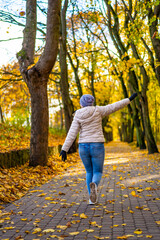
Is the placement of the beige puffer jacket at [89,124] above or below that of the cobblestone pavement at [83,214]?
above

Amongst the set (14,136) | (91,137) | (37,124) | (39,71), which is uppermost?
(39,71)

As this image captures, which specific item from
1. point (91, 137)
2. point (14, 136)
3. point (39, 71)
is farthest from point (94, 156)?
point (14, 136)

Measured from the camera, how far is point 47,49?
1010 centimetres

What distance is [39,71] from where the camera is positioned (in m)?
10.3

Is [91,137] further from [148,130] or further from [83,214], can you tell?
[148,130]

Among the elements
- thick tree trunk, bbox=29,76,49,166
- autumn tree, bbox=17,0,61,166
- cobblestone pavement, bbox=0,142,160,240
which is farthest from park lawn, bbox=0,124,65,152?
cobblestone pavement, bbox=0,142,160,240

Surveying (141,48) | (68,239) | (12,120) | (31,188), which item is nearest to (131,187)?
(31,188)

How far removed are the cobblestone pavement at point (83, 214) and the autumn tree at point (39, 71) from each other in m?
2.87

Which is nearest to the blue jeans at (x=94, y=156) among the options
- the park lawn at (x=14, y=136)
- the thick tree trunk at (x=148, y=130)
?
the park lawn at (x=14, y=136)

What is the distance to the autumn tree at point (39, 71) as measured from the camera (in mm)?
10164

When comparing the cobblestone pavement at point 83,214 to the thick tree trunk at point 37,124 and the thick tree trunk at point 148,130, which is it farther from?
the thick tree trunk at point 148,130

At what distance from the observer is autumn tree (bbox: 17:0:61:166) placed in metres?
10.2

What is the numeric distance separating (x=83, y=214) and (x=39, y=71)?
646 cm

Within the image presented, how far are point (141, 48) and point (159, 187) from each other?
1610cm
